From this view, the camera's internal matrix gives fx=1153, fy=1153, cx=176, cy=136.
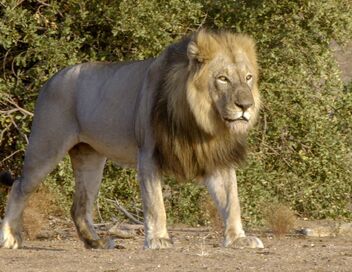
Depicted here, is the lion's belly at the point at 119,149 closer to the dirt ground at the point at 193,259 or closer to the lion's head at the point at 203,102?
the lion's head at the point at 203,102

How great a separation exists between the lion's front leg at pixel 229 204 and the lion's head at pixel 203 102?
0.08m

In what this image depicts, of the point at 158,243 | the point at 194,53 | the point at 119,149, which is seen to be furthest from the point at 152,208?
the point at 194,53

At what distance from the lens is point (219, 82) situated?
7.39 meters

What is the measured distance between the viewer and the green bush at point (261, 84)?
10.3 meters

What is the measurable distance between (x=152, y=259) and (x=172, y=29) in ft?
13.7

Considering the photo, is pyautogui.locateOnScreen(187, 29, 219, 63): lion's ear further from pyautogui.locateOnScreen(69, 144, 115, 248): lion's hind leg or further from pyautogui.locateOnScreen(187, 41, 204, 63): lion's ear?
pyautogui.locateOnScreen(69, 144, 115, 248): lion's hind leg

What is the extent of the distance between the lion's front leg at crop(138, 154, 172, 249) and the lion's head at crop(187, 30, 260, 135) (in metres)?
0.46

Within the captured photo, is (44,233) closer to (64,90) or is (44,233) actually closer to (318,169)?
(64,90)

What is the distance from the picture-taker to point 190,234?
971 cm

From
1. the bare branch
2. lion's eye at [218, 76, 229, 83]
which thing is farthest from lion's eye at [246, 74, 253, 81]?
the bare branch

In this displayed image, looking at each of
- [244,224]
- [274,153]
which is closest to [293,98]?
[274,153]

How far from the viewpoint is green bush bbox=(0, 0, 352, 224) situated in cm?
1029

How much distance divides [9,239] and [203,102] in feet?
6.73

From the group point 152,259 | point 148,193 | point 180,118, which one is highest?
point 180,118
